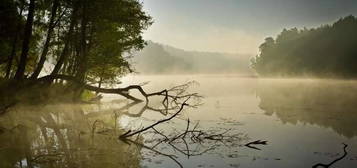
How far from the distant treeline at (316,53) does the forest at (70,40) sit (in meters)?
81.0

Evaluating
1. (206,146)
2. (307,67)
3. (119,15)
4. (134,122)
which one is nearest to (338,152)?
(206,146)

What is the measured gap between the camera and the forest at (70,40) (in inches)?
946

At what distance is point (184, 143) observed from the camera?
12.6 metres

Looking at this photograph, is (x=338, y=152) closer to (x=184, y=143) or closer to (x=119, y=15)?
(x=184, y=143)

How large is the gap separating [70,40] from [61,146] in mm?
16996

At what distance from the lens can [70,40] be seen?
1070 inches

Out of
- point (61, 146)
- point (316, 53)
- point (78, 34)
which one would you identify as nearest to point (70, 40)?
point (78, 34)

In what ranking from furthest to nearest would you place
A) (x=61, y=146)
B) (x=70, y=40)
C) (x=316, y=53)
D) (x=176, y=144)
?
(x=316, y=53) < (x=70, y=40) < (x=176, y=144) < (x=61, y=146)

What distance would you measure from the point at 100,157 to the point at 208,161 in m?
3.02

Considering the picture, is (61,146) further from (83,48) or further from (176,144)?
(83,48)

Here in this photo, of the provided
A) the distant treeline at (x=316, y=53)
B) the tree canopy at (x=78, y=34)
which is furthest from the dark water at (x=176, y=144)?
the distant treeline at (x=316, y=53)

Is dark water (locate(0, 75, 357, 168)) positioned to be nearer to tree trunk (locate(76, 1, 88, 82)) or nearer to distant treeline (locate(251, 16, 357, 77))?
tree trunk (locate(76, 1, 88, 82))

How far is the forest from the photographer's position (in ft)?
78.8

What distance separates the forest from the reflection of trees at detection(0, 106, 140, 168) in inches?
266
